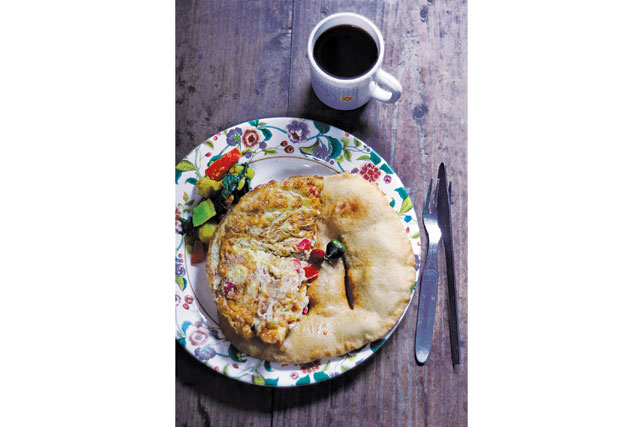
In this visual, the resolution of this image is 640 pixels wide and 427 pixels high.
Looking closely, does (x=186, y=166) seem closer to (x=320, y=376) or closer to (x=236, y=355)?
(x=236, y=355)

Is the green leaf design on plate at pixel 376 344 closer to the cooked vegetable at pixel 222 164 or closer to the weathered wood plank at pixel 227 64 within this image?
the cooked vegetable at pixel 222 164

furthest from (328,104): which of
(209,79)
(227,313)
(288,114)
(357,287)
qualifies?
(227,313)

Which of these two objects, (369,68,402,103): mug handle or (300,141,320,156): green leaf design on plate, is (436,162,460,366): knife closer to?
(369,68,402,103): mug handle

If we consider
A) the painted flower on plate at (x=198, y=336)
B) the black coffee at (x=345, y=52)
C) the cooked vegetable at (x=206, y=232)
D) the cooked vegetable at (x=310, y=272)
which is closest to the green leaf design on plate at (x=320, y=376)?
the cooked vegetable at (x=310, y=272)

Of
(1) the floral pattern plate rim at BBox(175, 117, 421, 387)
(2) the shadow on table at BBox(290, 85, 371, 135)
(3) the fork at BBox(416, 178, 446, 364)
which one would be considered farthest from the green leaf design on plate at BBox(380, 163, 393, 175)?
(3) the fork at BBox(416, 178, 446, 364)

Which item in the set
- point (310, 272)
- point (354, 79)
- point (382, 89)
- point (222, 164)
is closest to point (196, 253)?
point (222, 164)

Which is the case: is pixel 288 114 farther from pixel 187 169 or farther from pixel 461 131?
pixel 461 131
